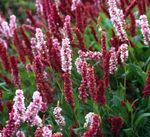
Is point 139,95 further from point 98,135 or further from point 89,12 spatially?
point 89,12

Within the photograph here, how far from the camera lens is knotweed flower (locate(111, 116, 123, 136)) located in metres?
2.43

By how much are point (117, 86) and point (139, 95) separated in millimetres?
164

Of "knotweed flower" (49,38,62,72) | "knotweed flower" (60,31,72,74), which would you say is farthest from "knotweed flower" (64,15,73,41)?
"knotweed flower" (60,31,72,74)

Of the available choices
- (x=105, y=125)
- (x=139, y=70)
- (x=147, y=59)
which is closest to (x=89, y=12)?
(x=147, y=59)

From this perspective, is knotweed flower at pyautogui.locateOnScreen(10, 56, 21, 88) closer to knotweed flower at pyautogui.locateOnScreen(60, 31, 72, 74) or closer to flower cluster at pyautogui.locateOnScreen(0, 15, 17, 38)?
knotweed flower at pyautogui.locateOnScreen(60, 31, 72, 74)

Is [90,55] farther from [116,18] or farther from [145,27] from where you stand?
[145,27]

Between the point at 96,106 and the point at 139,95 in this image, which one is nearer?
the point at 96,106

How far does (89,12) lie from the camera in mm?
4266

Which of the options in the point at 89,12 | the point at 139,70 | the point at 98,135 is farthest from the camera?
the point at 89,12

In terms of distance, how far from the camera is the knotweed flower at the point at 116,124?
95.7 inches

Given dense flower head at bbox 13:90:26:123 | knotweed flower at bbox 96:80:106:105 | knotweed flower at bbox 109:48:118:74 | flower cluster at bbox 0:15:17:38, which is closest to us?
dense flower head at bbox 13:90:26:123

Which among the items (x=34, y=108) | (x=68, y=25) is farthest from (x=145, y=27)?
(x=34, y=108)

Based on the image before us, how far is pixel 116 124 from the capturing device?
2.49 metres

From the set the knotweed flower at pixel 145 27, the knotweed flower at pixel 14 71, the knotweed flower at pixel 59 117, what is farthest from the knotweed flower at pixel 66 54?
the knotweed flower at pixel 145 27
